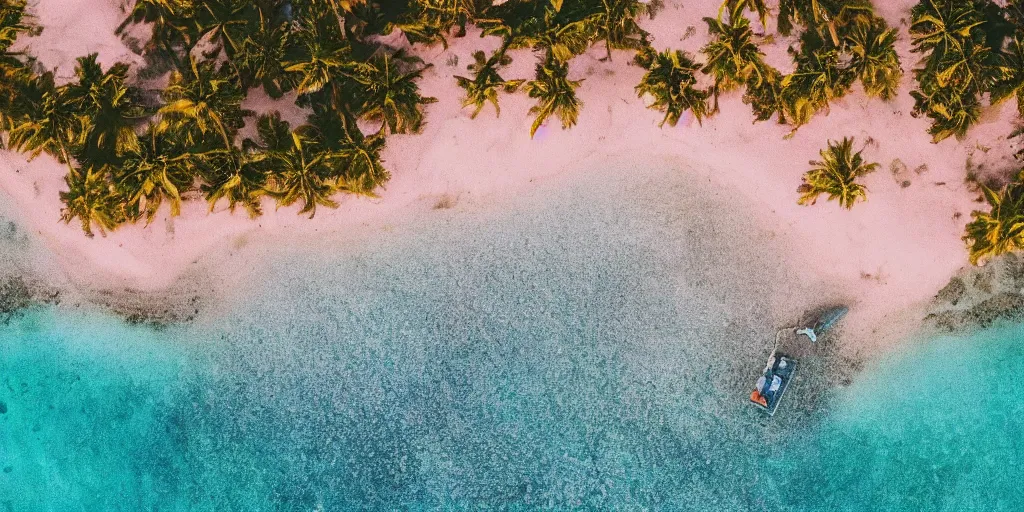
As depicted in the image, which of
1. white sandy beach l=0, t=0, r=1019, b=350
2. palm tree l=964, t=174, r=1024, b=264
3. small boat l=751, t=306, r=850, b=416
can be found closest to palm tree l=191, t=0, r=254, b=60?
white sandy beach l=0, t=0, r=1019, b=350

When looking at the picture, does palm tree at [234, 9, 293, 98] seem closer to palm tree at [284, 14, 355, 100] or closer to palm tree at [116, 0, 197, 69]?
palm tree at [284, 14, 355, 100]

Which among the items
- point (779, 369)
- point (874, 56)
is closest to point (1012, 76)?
point (874, 56)

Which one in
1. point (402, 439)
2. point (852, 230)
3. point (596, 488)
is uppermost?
point (852, 230)

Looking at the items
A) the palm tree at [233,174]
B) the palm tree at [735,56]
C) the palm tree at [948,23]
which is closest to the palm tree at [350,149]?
the palm tree at [233,174]

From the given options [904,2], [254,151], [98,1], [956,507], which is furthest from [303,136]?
[956,507]

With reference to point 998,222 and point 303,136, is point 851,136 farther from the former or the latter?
point 303,136

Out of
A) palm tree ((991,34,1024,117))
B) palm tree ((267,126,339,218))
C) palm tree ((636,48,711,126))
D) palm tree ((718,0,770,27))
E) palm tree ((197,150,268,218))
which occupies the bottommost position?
palm tree ((197,150,268,218))

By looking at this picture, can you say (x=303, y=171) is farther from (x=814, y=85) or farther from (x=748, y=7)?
(x=814, y=85)

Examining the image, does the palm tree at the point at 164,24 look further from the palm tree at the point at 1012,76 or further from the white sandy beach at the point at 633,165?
the palm tree at the point at 1012,76
